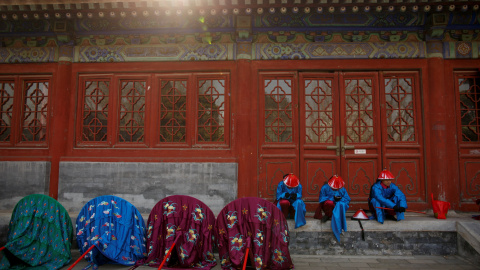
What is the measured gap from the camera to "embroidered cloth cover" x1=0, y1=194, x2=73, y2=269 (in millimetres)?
4986

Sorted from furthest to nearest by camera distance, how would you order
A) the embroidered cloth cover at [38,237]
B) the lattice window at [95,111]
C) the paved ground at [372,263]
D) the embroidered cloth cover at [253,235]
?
the lattice window at [95,111] < the paved ground at [372,263] < the embroidered cloth cover at [38,237] < the embroidered cloth cover at [253,235]

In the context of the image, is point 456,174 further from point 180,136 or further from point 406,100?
point 180,136

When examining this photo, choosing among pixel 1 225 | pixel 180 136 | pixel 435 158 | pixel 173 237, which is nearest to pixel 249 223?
pixel 173 237

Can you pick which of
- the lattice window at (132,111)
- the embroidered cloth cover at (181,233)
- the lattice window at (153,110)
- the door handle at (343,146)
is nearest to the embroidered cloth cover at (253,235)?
the embroidered cloth cover at (181,233)

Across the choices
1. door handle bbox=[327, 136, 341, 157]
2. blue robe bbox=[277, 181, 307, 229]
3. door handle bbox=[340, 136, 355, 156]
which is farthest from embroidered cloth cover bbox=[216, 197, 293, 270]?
door handle bbox=[340, 136, 355, 156]

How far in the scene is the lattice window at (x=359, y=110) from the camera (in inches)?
276

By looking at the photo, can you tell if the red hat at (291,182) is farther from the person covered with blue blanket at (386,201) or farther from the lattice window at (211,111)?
the lattice window at (211,111)

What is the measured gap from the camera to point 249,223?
497cm

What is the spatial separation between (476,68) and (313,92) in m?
3.49

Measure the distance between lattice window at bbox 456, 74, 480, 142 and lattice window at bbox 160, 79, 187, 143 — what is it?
598 cm

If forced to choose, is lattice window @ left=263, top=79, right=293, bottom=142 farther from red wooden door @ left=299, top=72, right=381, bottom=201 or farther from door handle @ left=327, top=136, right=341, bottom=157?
door handle @ left=327, top=136, right=341, bottom=157

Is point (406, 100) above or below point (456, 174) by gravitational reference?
above

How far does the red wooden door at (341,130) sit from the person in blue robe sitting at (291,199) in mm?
790

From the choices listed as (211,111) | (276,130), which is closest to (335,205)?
(276,130)
